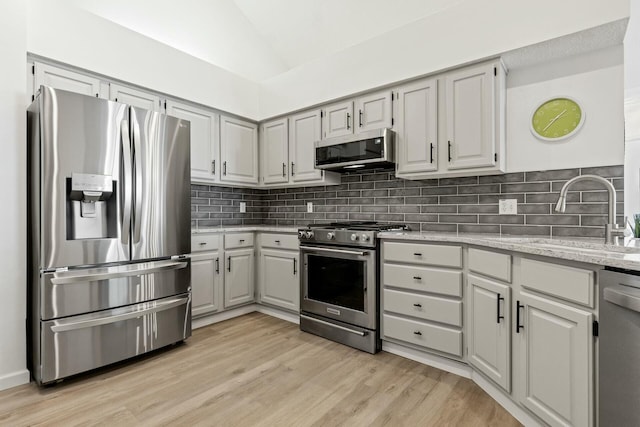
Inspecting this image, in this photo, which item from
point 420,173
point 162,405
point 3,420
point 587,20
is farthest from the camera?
point 420,173

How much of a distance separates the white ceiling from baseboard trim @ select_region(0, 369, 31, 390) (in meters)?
2.90

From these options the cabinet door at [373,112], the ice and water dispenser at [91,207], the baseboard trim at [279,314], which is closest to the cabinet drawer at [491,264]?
the cabinet door at [373,112]

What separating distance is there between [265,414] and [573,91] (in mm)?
2865

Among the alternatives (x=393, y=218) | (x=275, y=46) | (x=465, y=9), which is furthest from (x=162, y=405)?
(x=275, y=46)

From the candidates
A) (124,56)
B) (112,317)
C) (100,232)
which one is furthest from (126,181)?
(124,56)

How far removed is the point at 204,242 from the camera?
10.3 ft

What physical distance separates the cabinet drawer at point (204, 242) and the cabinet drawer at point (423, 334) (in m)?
1.76

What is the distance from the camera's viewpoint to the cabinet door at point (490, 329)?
1.78 metres

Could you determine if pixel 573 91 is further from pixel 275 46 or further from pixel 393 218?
pixel 275 46

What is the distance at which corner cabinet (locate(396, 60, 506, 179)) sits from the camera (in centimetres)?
236

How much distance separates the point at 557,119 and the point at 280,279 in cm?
271

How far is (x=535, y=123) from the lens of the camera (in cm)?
239

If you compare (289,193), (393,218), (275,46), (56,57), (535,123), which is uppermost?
(275,46)

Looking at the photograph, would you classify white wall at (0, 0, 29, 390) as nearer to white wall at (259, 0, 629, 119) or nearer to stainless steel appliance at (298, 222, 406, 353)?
stainless steel appliance at (298, 222, 406, 353)
